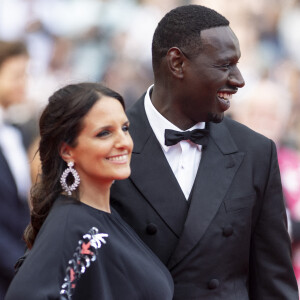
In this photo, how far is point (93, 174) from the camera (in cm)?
291

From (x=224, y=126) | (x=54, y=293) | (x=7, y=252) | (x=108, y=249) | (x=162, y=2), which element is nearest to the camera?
(x=54, y=293)

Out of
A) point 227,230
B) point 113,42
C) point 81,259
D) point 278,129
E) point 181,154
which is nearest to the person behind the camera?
point 81,259

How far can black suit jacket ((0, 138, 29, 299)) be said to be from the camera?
4.53 meters

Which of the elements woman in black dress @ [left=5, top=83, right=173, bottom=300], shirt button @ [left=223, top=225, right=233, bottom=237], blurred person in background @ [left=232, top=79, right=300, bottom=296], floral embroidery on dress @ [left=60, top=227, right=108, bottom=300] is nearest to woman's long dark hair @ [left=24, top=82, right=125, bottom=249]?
woman in black dress @ [left=5, top=83, right=173, bottom=300]

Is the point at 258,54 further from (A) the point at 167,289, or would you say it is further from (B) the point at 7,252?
(A) the point at 167,289

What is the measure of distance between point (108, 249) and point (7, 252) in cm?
183

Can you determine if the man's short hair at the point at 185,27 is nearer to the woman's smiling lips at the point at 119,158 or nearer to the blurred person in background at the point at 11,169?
the woman's smiling lips at the point at 119,158

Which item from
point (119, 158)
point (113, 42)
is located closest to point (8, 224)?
point (119, 158)

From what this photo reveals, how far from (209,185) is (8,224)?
69.3 inches

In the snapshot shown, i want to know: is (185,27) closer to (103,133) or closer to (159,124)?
(159,124)

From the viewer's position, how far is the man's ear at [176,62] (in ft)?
10.5

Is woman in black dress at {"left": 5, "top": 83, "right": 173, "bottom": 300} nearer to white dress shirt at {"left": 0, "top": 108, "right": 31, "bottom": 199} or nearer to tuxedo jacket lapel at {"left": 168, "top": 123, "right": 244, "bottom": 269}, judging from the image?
tuxedo jacket lapel at {"left": 168, "top": 123, "right": 244, "bottom": 269}

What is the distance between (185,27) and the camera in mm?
3221

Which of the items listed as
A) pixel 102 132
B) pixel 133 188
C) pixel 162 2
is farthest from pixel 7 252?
pixel 162 2
